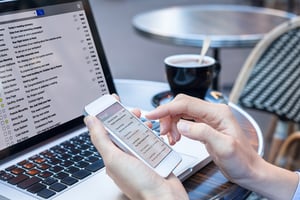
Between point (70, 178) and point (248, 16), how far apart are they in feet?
4.96

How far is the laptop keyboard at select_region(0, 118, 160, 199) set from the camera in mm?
564

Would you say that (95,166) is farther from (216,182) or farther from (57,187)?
(216,182)

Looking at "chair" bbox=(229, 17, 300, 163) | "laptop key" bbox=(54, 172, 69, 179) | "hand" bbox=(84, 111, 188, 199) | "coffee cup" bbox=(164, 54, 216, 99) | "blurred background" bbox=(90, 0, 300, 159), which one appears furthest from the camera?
"blurred background" bbox=(90, 0, 300, 159)

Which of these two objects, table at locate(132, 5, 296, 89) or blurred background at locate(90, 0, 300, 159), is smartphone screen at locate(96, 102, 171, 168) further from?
blurred background at locate(90, 0, 300, 159)

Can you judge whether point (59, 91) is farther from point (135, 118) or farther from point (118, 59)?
point (118, 59)

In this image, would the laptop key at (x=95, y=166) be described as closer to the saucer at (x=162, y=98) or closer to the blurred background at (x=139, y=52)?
the saucer at (x=162, y=98)

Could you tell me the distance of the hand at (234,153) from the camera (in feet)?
1.91

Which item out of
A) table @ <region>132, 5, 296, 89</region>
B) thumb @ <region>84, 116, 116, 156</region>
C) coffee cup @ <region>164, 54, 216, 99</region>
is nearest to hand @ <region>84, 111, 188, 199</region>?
thumb @ <region>84, 116, 116, 156</region>

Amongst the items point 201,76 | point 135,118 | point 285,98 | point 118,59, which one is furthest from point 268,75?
point 118,59

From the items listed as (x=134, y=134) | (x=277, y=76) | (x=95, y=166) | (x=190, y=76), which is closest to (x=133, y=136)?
(x=134, y=134)

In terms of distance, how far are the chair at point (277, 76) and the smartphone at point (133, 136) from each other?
95 centimetres

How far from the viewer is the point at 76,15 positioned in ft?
2.54

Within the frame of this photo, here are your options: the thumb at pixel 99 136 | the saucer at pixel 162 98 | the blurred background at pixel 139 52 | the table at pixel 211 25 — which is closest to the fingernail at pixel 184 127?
the thumb at pixel 99 136

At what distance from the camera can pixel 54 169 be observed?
0.60 m
